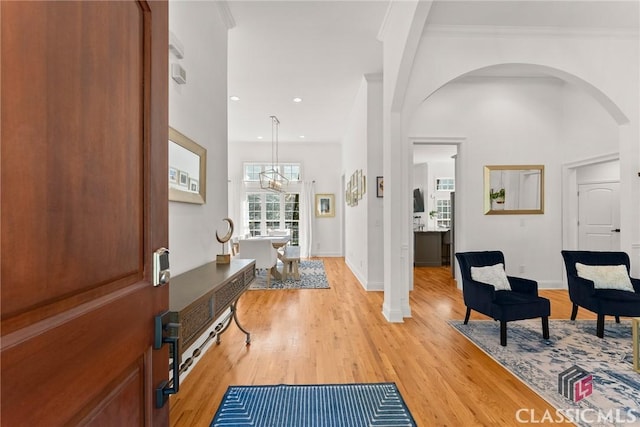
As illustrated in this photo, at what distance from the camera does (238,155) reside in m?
8.97

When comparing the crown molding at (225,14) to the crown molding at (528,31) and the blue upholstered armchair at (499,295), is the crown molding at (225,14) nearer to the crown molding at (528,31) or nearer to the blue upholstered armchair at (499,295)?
the crown molding at (528,31)

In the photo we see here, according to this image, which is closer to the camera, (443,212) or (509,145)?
(509,145)

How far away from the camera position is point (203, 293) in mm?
1661

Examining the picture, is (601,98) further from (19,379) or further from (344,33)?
(19,379)

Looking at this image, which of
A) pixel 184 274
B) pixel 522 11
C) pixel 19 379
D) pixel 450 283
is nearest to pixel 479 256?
pixel 450 283

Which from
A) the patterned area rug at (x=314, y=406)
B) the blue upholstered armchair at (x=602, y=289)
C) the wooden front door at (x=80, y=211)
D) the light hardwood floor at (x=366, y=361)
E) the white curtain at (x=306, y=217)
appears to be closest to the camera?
the wooden front door at (x=80, y=211)

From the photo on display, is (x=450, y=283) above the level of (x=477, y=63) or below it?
below

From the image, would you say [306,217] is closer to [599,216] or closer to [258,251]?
[258,251]

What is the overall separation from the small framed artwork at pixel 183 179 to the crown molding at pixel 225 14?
1962 millimetres

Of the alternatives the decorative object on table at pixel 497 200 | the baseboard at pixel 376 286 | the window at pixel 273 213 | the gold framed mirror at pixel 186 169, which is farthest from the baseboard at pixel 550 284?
the window at pixel 273 213

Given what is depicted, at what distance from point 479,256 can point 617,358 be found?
132cm

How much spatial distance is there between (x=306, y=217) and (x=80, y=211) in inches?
327

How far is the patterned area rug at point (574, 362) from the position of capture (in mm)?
1848

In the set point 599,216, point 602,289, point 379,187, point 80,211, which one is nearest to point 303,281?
point 379,187
